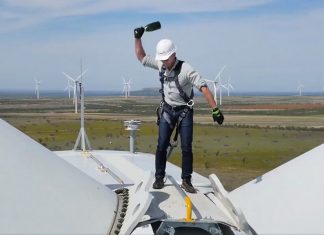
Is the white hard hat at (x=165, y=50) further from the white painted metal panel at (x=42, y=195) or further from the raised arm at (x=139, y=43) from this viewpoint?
the white painted metal panel at (x=42, y=195)

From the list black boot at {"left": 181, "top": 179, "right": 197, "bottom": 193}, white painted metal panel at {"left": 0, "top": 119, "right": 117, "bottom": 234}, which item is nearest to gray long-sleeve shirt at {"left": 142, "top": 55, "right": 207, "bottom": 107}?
black boot at {"left": 181, "top": 179, "right": 197, "bottom": 193}

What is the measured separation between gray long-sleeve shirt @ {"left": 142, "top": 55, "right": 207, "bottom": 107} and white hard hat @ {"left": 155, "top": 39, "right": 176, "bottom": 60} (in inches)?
7.6

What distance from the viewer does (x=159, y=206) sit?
3.54 metres

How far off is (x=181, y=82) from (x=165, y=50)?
0.33m

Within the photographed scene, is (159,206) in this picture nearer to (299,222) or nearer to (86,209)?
(86,209)

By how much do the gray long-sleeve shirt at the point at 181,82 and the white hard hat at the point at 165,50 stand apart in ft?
0.63

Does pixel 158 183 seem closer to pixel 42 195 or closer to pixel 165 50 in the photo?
pixel 165 50

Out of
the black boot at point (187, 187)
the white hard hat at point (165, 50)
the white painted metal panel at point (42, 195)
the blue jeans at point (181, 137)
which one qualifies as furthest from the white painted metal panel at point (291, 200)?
the white hard hat at point (165, 50)

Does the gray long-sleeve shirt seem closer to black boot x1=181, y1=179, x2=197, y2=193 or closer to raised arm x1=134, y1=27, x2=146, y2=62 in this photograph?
raised arm x1=134, y1=27, x2=146, y2=62

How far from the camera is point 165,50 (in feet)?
14.4

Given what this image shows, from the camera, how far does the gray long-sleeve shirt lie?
4.46 meters

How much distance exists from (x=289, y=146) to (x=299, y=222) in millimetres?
26986

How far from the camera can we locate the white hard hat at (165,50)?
A: 4.37 metres

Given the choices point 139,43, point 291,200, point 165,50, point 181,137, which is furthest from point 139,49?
point 291,200
